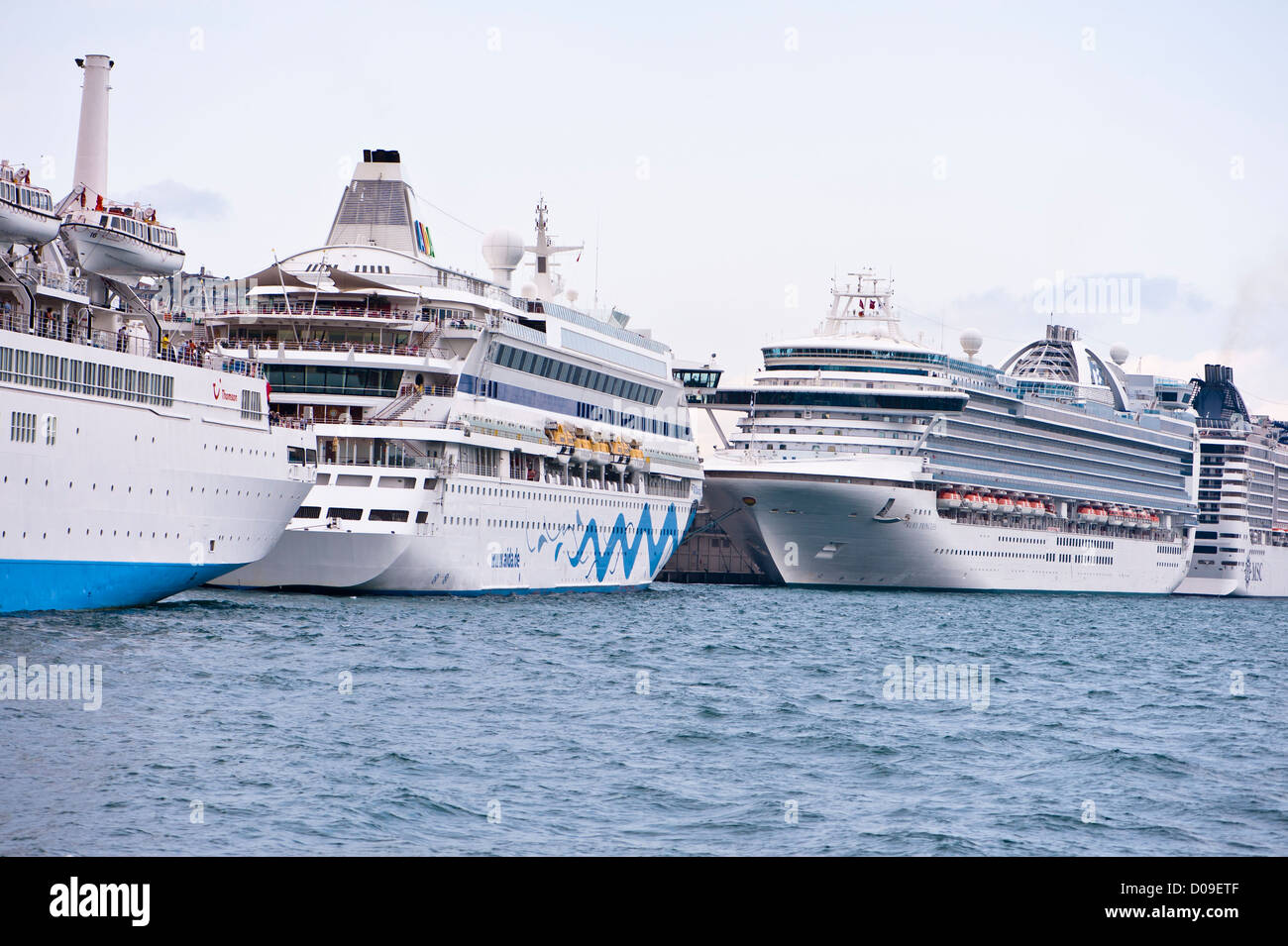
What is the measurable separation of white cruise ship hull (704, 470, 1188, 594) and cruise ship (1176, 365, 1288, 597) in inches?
1448

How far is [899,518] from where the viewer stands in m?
80.3

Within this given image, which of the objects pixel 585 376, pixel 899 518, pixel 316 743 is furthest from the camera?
pixel 899 518

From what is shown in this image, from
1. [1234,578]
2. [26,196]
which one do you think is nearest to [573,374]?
[26,196]

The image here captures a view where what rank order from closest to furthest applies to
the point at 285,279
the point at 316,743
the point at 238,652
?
the point at 316,743
the point at 238,652
the point at 285,279

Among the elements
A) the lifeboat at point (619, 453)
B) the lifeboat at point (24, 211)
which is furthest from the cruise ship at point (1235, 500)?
the lifeboat at point (24, 211)

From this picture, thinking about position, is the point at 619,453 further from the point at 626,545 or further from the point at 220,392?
the point at 220,392

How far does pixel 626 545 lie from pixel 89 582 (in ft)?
113

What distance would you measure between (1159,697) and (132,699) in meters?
21.1

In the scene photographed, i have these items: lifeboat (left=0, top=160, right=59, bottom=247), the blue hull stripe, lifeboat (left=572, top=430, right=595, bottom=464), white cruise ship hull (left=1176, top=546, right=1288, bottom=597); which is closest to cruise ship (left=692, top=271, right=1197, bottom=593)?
white cruise ship hull (left=1176, top=546, right=1288, bottom=597)

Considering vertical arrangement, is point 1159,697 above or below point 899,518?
below

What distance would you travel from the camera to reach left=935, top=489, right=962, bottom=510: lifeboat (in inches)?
3371

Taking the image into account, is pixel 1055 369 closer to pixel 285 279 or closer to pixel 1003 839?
pixel 285 279

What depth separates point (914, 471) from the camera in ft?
268
